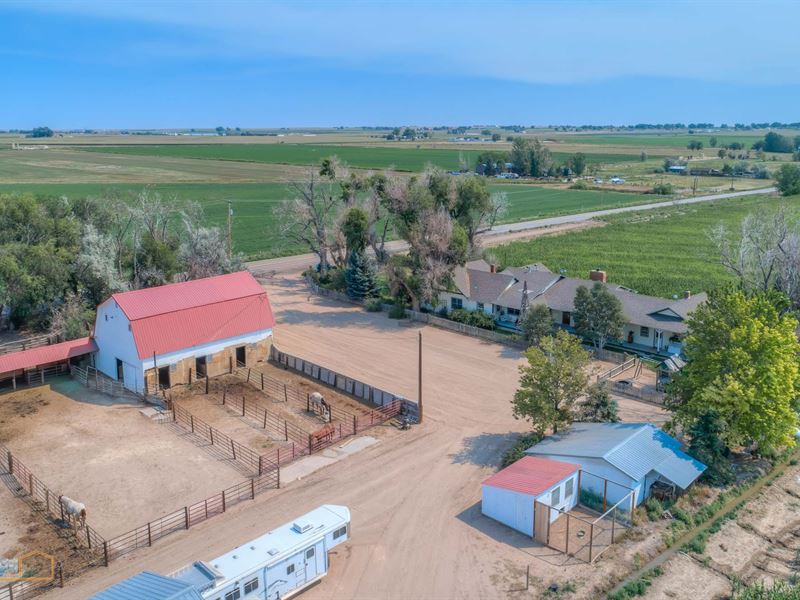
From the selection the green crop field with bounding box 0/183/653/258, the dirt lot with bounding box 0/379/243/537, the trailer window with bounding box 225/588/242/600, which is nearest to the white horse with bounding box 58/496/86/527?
the dirt lot with bounding box 0/379/243/537

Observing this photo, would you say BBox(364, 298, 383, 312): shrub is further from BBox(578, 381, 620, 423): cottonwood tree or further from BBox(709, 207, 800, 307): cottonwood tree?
BBox(709, 207, 800, 307): cottonwood tree

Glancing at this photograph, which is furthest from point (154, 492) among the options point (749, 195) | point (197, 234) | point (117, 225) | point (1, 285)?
point (749, 195)

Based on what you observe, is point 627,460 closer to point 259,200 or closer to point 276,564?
point 276,564

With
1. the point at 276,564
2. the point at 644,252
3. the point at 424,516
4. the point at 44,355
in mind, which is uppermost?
the point at 644,252

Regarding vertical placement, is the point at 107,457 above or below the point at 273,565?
below

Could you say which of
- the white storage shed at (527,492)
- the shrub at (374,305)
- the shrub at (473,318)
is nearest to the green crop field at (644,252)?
the shrub at (473,318)

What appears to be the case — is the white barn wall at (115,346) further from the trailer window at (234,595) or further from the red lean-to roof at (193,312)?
the trailer window at (234,595)

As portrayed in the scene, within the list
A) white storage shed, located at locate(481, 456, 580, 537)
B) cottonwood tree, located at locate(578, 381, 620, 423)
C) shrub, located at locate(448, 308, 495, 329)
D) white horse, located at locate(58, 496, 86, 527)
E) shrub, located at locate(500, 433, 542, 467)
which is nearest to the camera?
white storage shed, located at locate(481, 456, 580, 537)

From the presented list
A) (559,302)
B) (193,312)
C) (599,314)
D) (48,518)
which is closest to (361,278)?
(559,302)
